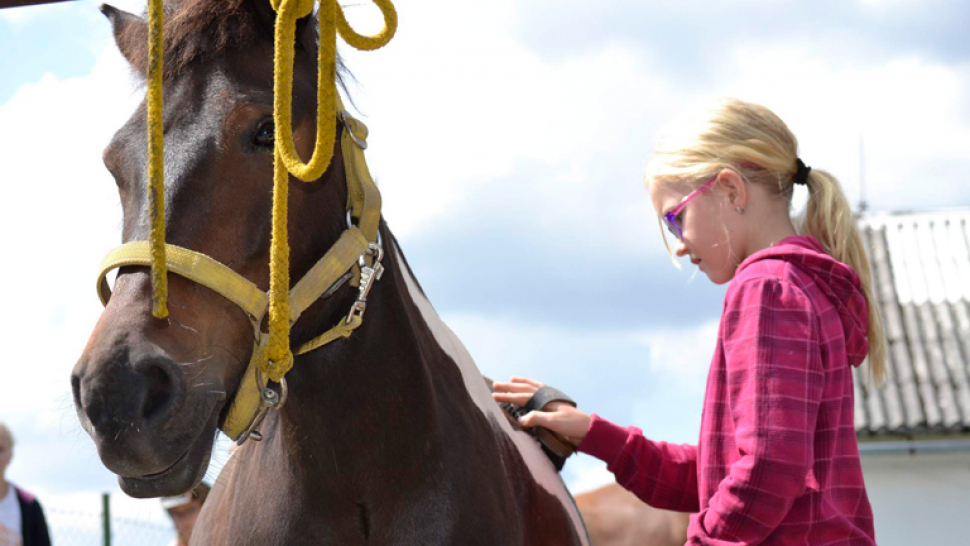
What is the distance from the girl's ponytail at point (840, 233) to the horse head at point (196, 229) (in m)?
1.19

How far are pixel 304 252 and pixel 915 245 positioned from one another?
547 inches

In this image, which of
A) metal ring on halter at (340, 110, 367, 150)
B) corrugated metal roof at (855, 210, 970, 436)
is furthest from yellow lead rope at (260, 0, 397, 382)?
corrugated metal roof at (855, 210, 970, 436)

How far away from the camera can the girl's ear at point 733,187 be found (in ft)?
7.66

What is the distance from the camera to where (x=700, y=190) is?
2.37 m

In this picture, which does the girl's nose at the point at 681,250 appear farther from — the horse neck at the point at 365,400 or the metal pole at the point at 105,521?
the metal pole at the point at 105,521

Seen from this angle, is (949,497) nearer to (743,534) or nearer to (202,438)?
(743,534)

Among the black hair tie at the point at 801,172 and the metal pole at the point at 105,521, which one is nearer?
the black hair tie at the point at 801,172

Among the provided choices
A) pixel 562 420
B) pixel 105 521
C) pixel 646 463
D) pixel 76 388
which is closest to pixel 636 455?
pixel 646 463

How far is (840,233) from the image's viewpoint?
7.79 ft

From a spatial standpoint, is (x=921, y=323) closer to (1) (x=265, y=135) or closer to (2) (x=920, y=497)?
(2) (x=920, y=497)

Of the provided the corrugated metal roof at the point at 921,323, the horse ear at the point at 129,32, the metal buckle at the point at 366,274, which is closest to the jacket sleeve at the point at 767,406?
the metal buckle at the point at 366,274

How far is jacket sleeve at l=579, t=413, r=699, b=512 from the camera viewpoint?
282cm

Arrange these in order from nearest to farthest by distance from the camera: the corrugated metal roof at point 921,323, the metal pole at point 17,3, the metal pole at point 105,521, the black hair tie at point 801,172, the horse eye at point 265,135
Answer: the horse eye at point 265,135 → the black hair tie at point 801,172 → the metal pole at point 17,3 → the metal pole at point 105,521 → the corrugated metal roof at point 921,323

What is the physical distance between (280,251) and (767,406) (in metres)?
1.06
